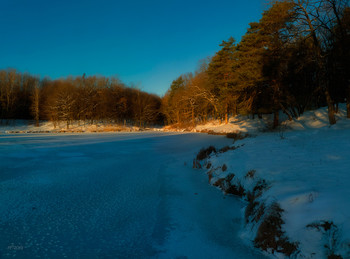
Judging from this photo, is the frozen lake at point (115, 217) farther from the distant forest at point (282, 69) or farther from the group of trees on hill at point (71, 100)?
the group of trees on hill at point (71, 100)

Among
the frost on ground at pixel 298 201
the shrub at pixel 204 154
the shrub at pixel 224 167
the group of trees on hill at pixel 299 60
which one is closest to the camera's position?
the frost on ground at pixel 298 201

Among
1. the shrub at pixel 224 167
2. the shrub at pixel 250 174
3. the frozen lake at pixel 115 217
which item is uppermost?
the shrub at pixel 250 174

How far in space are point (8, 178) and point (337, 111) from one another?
19582mm

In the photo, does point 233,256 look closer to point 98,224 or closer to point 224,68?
point 98,224

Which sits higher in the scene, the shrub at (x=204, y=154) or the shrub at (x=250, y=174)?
the shrub at (x=250, y=174)

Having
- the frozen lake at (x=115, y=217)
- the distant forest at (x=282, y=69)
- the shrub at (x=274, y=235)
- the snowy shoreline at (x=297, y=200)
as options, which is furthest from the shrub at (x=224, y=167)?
the distant forest at (x=282, y=69)

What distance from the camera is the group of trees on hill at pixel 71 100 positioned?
37250 mm

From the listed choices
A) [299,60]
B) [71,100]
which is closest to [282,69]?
[299,60]

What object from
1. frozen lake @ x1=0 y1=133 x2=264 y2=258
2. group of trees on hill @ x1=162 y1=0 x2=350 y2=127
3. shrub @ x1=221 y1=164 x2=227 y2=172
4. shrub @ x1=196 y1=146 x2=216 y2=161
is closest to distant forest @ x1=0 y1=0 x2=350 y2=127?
group of trees on hill @ x1=162 y1=0 x2=350 y2=127

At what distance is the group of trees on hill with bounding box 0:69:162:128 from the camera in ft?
122

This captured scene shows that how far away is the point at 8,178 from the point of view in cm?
510

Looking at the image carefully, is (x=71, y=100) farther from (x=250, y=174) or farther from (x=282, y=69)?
(x=250, y=174)

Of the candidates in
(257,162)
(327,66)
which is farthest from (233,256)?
(327,66)

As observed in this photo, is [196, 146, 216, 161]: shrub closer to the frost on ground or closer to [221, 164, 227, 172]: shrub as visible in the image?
[221, 164, 227, 172]: shrub
